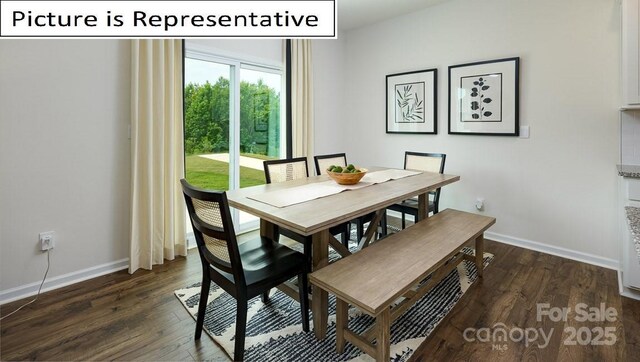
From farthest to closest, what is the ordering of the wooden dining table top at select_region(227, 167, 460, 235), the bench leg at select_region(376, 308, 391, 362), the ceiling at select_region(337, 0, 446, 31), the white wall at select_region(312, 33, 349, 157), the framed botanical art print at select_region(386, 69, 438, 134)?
the white wall at select_region(312, 33, 349, 157)
the framed botanical art print at select_region(386, 69, 438, 134)
the ceiling at select_region(337, 0, 446, 31)
the wooden dining table top at select_region(227, 167, 460, 235)
the bench leg at select_region(376, 308, 391, 362)

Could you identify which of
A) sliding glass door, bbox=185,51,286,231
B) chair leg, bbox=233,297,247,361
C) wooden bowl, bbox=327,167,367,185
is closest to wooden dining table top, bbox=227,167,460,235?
wooden bowl, bbox=327,167,367,185

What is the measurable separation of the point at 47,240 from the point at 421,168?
333 centimetres

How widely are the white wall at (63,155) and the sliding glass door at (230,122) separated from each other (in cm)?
68

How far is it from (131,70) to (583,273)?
13.5 feet

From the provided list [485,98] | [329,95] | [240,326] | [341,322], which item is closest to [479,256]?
[341,322]

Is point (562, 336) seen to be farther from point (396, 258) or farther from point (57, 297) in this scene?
point (57, 297)

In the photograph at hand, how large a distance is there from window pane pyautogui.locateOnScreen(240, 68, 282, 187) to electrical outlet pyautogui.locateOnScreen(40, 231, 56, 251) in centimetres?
178

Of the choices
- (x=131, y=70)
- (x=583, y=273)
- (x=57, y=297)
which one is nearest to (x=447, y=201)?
(x=583, y=273)

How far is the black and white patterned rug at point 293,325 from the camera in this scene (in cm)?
167

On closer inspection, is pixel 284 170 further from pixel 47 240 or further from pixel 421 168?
pixel 47 240

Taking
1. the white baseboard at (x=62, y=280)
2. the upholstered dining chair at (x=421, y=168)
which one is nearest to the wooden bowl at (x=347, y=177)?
the upholstered dining chair at (x=421, y=168)

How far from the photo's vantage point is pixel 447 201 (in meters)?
3.74

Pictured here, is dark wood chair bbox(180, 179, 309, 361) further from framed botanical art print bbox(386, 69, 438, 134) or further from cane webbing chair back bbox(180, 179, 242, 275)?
framed botanical art print bbox(386, 69, 438, 134)

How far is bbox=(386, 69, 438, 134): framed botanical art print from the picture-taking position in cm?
374
